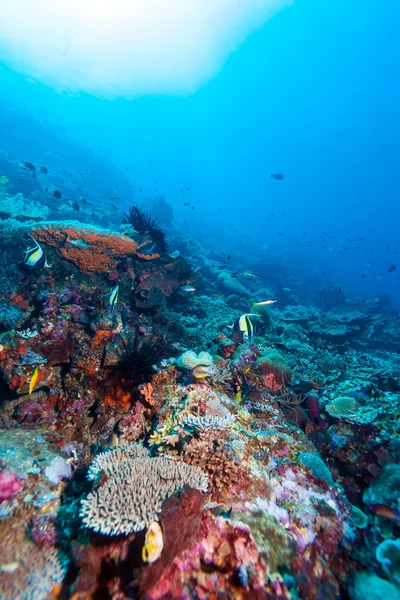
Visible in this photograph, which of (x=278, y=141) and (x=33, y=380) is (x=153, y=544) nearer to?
(x=33, y=380)

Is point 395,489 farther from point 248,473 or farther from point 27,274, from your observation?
point 27,274

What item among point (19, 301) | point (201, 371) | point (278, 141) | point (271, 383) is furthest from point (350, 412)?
point (278, 141)

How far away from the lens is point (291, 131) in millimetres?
107812

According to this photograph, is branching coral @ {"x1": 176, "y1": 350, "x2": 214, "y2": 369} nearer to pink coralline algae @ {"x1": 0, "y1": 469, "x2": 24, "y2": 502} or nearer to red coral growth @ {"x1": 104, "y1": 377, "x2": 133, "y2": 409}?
red coral growth @ {"x1": 104, "y1": 377, "x2": 133, "y2": 409}

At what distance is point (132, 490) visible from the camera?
219 cm

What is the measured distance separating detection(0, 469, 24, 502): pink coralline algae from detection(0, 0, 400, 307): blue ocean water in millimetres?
29888

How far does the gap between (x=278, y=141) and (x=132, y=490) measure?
144 m

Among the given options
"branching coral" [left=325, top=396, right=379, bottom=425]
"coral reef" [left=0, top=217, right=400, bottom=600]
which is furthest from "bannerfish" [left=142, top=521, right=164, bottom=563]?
"branching coral" [left=325, top=396, right=379, bottom=425]

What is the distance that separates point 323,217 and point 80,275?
132171mm

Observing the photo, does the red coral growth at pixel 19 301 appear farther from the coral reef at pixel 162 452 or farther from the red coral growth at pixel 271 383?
the red coral growth at pixel 271 383

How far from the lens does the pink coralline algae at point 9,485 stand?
2436mm

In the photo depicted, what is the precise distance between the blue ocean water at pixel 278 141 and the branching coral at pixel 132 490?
29.1m

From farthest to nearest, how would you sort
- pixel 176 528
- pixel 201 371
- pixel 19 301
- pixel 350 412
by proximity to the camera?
pixel 19 301
pixel 350 412
pixel 201 371
pixel 176 528

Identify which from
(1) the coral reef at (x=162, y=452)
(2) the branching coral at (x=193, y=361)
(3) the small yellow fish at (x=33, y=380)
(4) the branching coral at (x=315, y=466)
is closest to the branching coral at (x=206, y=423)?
(1) the coral reef at (x=162, y=452)
